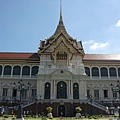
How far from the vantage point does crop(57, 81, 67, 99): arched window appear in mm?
40406

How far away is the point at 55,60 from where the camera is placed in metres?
43.1

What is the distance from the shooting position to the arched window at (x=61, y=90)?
133 ft

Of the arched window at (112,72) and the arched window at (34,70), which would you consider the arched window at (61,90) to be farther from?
the arched window at (112,72)

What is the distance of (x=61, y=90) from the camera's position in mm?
40812

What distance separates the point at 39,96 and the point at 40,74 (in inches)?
183

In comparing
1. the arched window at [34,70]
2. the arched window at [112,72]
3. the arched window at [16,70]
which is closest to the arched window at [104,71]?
the arched window at [112,72]

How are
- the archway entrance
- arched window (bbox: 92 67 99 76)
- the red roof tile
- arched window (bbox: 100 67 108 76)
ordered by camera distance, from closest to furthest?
the archway entrance
arched window (bbox: 92 67 99 76)
arched window (bbox: 100 67 108 76)
the red roof tile

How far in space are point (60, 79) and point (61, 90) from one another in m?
2.34

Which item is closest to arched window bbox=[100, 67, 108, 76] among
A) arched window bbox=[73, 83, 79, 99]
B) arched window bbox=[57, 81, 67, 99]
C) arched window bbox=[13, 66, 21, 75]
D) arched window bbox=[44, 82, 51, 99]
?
arched window bbox=[73, 83, 79, 99]

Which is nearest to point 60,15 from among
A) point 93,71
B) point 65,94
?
Answer: point 93,71

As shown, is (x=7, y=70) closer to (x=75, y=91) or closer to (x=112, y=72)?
(x=75, y=91)

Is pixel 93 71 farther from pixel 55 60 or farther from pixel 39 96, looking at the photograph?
pixel 39 96

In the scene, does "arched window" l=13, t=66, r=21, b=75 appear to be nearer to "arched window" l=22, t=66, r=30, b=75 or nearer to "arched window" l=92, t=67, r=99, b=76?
"arched window" l=22, t=66, r=30, b=75

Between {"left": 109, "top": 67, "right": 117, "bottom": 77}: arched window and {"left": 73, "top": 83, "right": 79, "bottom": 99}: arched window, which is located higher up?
{"left": 109, "top": 67, "right": 117, "bottom": 77}: arched window
